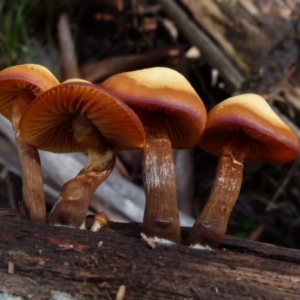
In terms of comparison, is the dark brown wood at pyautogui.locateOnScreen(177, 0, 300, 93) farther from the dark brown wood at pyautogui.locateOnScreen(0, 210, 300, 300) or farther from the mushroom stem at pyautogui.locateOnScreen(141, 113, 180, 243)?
the dark brown wood at pyautogui.locateOnScreen(0, 210, 300, 300)

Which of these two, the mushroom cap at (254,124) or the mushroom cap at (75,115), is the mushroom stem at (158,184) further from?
the mushroom cap at (254,124)

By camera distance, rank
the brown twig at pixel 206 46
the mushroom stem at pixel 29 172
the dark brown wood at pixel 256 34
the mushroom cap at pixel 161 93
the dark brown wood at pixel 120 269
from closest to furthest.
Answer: the dark brown wood at pixel 120 269 < the mushroom cap at pixel 161 93 < the mushroom stem at pixel 29 172 < the dark brown wood at pixel 256 34 < the brown twig at pixel 206 46

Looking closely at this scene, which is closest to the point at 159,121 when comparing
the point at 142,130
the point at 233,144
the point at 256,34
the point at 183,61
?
the point at 142,130

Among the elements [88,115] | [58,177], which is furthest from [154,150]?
[58,177]

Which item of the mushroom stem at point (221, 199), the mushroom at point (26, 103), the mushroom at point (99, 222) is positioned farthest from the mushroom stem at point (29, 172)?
the mushroom stem at point (221, 199)

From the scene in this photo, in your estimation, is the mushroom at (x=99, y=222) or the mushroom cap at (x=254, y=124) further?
the mushroom at (x=99, y=222)

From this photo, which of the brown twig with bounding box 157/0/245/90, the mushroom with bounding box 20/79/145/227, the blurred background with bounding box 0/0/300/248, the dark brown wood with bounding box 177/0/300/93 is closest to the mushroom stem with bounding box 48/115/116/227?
the mushroom with bounding box 20/79/145/227

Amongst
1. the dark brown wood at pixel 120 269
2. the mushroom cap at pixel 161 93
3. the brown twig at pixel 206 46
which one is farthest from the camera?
the brown twig at pixel 206 46

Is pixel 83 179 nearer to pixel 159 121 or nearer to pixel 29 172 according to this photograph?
pixel 29 172
